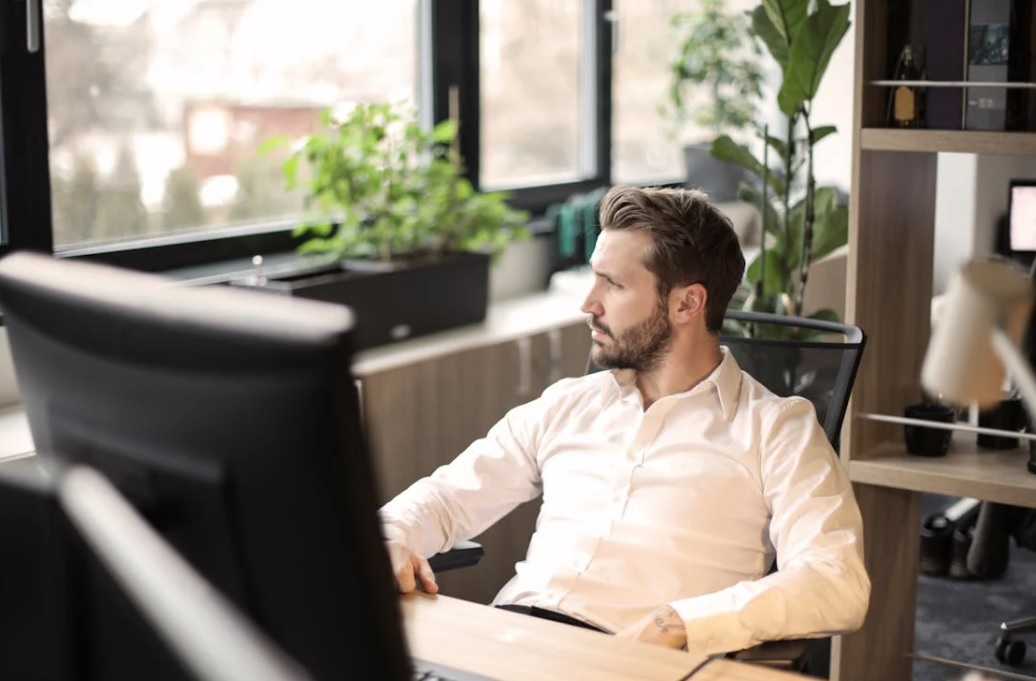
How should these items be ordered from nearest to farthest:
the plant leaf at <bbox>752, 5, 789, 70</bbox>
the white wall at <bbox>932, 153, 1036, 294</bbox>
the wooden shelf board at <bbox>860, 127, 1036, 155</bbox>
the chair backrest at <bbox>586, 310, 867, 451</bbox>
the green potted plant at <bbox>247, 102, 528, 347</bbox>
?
the chair backrest at <bbox>586, 310, 867, 451</bbox>, the wooden shelf board at <bbox>860, 127, 1036, 155</bbox>, the plant leaf at <bbox>752, 5, 789, 70</bbox>, the green potted plant at <bbox>247, 102, 528, 347</bbox>, the white wall at <bbox>932, 153, 1036, 294</bbox>

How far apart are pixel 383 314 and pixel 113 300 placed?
246 centimetres

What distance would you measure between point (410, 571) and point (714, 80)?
345 centimetres

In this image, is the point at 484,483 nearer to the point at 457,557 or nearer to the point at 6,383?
the point at 457,557

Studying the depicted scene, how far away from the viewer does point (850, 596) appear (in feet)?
6.05

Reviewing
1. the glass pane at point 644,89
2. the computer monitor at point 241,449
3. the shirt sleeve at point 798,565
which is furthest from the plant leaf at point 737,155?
the computer monitor at point 241,449

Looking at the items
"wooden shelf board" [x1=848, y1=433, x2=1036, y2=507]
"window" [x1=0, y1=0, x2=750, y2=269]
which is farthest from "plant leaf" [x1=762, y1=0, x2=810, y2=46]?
"window" [x1=0, y1=0, x2=750, y2=269]

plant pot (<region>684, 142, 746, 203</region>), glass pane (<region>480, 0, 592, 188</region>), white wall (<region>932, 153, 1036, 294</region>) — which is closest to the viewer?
glass pane (<region>480, 0, 592, 188</region>)

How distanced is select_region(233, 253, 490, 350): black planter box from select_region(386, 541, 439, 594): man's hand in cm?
134

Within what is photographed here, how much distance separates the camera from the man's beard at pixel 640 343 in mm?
2182

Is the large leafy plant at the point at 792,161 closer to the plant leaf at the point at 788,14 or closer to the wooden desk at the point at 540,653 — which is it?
the plant leaf at the point at 788,14

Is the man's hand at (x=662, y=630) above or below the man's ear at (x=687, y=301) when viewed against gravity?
below

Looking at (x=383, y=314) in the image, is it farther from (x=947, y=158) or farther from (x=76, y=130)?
(x=947, y=158)

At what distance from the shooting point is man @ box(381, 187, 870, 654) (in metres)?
1.98

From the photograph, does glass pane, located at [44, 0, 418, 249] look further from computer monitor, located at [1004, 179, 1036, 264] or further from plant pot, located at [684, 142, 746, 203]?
computer monitor, located at [1004, 179, 1036, 264]
